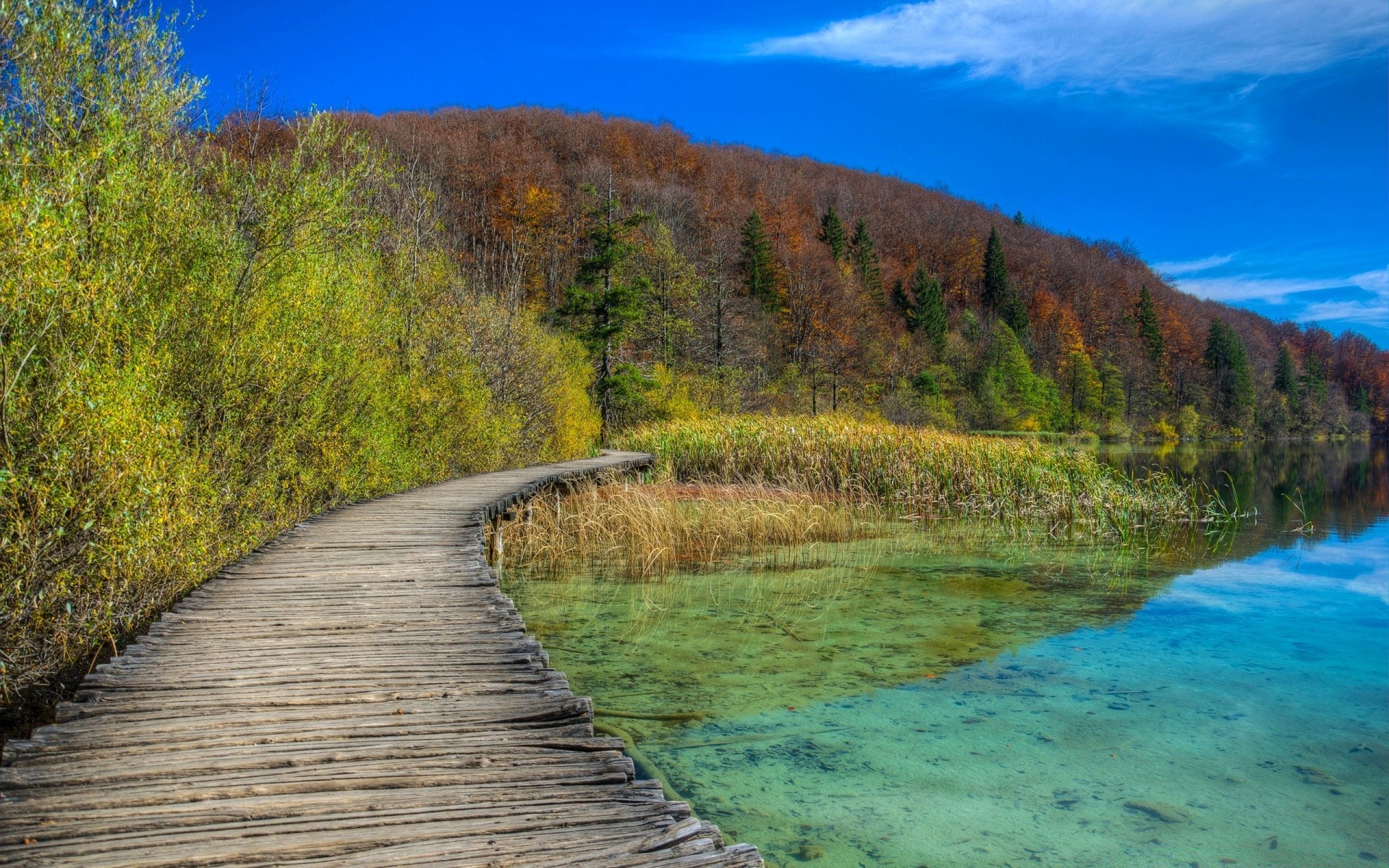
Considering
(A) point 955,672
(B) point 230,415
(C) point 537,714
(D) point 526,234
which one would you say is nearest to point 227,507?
(B) point 230,415

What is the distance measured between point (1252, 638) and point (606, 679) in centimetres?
520

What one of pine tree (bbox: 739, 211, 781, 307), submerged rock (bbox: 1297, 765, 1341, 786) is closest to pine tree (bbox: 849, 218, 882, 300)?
pine tree (bbox: 739, 211, 781, 307)

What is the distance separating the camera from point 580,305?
78.6ft

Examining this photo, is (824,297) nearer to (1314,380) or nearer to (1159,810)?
(1159,810)

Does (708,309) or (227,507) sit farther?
(708,309)

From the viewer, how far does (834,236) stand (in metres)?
49.9

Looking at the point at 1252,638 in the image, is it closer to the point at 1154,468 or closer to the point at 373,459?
the point at 373,459

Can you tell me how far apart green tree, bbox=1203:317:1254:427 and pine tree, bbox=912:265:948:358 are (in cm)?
2621

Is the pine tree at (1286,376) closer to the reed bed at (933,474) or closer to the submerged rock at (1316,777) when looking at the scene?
the reed bed at (933,474)

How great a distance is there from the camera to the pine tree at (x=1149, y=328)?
61.7 metres

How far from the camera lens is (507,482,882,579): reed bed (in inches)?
374

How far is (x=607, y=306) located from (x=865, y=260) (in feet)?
95.4

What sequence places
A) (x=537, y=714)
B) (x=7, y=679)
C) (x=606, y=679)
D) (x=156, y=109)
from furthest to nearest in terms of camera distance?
(x=156, y=109) → (x=606, y=679) → (x=7, y=679) → (x=537, y=714)

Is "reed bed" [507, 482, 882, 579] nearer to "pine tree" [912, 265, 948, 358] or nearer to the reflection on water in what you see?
the reflection on water
